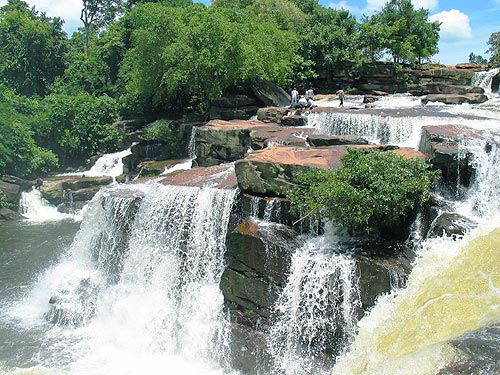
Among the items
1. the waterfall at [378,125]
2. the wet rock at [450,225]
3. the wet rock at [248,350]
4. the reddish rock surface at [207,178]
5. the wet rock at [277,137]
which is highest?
the waterfall at [378,125]

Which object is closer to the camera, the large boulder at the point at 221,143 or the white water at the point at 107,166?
the large boulder at the point at 221,143

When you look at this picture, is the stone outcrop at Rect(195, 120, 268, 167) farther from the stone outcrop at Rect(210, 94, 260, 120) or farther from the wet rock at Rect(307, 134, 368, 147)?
the stone outcrop at Rect(210, 94, 260, 120)

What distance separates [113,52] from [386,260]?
25170 mm

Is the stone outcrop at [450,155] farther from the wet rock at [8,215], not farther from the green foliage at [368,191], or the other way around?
the wet rock at [8,215]

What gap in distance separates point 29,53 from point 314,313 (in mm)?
29690

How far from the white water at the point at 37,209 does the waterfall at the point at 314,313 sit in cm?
1296

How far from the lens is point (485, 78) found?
23062 millimetres

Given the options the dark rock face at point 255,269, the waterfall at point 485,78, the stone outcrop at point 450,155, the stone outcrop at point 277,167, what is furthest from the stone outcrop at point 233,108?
the dark rock face at point 255,269

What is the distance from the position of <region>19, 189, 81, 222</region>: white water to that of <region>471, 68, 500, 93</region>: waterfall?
1910cm

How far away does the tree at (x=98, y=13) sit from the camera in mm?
38281

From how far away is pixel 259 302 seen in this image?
996cm

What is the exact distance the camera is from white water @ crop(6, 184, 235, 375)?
10562 millimetres

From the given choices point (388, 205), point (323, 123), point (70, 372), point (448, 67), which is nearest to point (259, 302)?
point (388, 205)

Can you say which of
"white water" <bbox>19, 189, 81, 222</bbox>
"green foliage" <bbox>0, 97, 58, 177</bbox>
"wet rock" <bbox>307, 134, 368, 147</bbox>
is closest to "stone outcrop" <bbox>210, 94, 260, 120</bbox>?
"white water" <bbox>19, 189, 81, 222</bbox>
